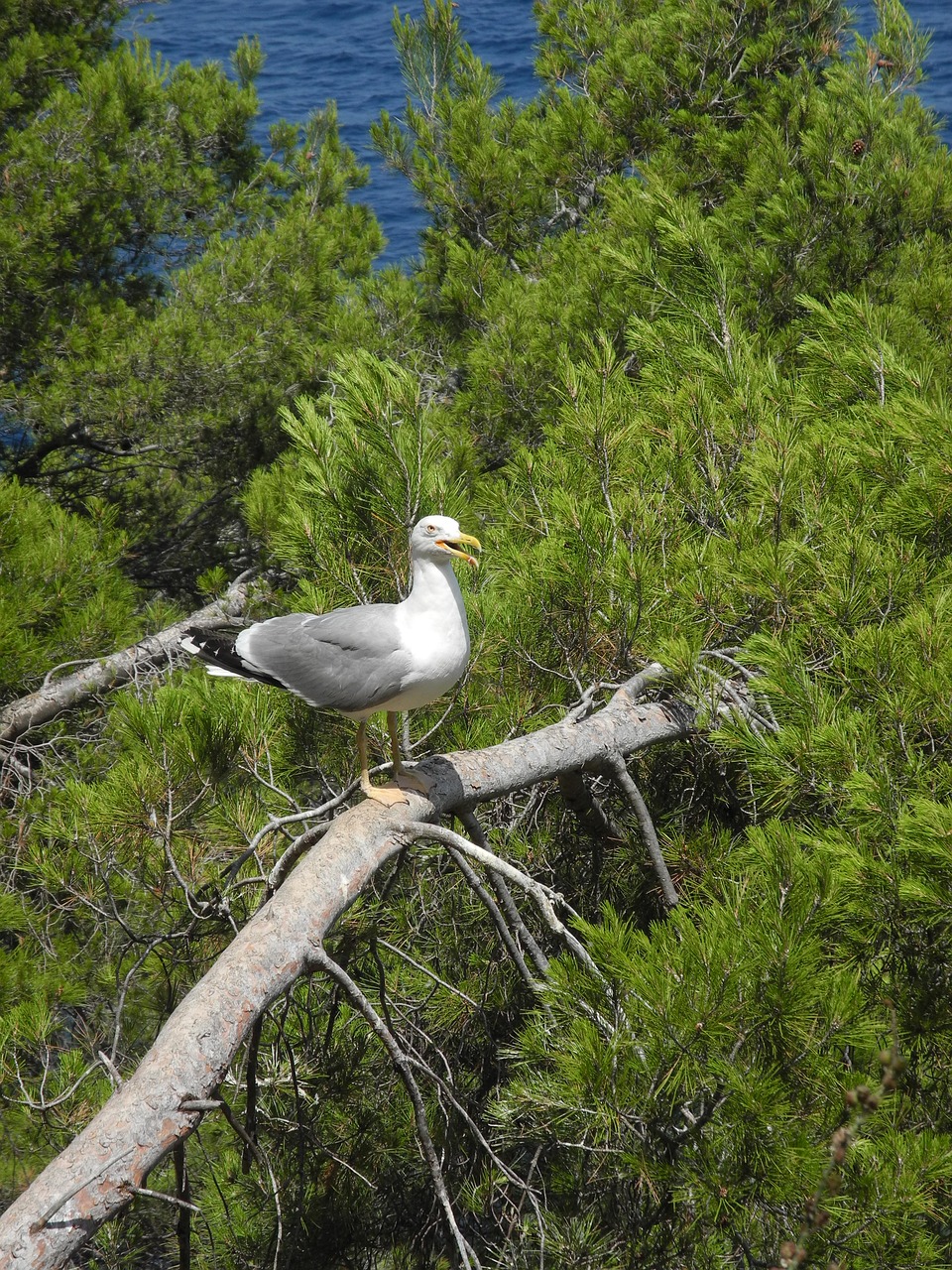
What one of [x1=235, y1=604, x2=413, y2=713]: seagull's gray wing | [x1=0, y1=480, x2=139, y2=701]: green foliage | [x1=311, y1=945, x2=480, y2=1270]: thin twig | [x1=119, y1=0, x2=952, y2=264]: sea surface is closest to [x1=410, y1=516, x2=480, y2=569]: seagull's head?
[x1=235, y1=604, x2=413, y2=713]: seagull's gray wing

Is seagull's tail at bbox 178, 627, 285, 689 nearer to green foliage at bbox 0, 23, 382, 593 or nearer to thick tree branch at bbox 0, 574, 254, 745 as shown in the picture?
thick tree branch at bbox 0, 574, 254, 745

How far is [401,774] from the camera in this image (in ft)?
8.82

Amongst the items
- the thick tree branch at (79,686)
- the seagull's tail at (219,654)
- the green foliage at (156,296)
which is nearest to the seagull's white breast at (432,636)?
the seagull's tail at (219,654)

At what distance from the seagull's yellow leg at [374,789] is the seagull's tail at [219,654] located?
26 centimetres

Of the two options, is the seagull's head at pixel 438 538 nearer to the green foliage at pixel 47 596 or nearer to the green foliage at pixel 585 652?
the green foliage at pixel 585 652

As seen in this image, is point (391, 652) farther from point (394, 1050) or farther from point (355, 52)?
point (355, 52)

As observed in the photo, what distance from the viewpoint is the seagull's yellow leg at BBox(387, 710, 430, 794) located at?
2615 mm

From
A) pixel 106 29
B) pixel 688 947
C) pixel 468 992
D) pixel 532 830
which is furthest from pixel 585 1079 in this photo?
pixel 106 29

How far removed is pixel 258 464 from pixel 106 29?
2.73 m

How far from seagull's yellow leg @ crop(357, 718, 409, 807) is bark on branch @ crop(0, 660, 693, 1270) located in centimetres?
4

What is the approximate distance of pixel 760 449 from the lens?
10.3ft

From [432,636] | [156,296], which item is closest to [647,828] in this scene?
[432,636]

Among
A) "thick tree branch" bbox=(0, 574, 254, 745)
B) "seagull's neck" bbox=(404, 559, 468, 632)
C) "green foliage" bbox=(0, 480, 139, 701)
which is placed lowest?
"thick tree branch" bbox=(0, 574, 254, 745)

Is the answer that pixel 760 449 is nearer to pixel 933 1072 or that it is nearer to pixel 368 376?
pixel 368 376
